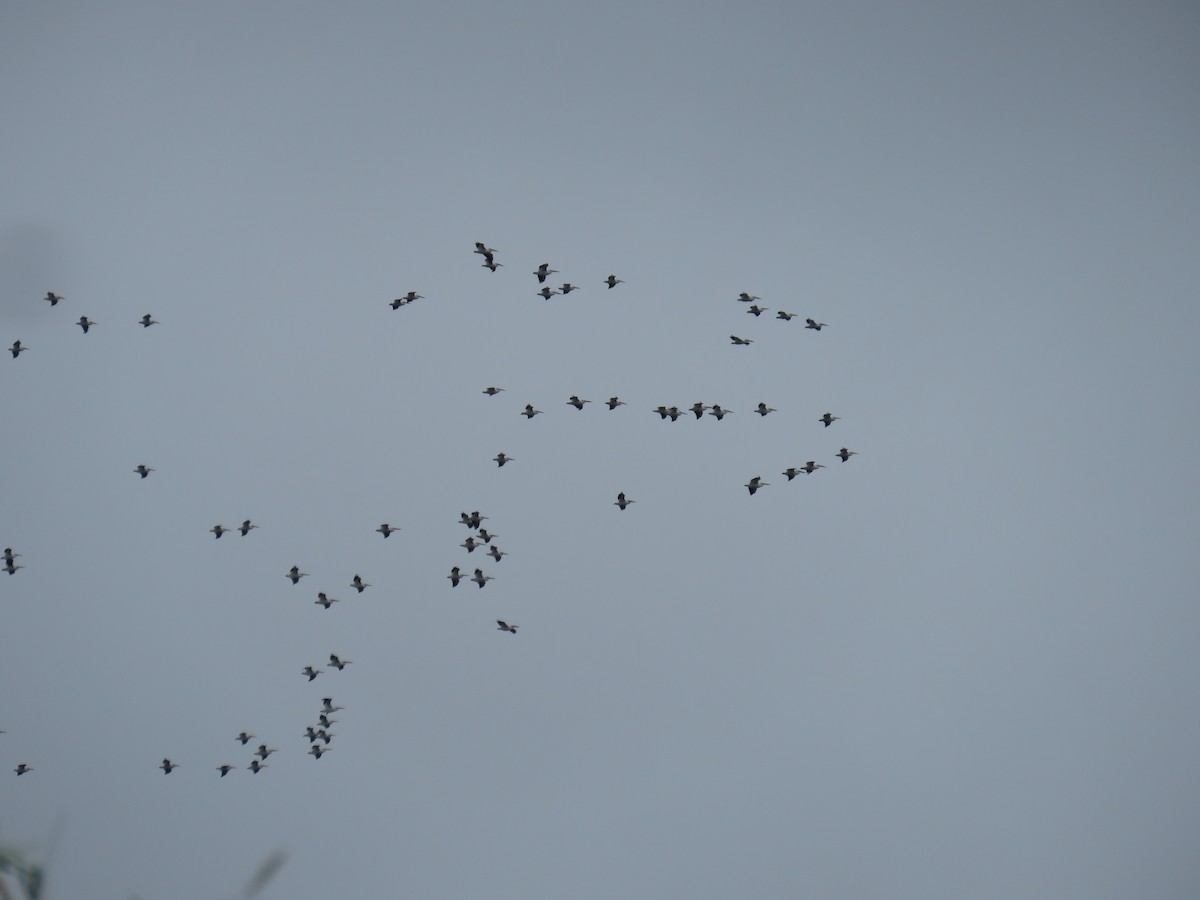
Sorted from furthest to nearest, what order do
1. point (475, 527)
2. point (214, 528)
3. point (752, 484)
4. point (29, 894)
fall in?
point (214, 528) → point (475, 527) → point (752, 484) → point (29, 894)

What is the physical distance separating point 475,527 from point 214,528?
723 inches

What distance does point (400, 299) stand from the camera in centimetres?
7438

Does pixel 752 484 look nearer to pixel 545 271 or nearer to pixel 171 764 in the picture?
pixel 545 271

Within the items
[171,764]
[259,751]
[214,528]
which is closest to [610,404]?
[214,528]

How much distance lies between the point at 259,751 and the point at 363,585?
1385 centimetres

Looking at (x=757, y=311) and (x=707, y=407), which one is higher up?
(x=757, y=311)

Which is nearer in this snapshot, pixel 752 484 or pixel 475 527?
pixel 752 484

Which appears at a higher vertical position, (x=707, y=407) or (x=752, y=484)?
(x=707, y=407)

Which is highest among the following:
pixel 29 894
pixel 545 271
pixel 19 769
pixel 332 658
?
pixel 545 271

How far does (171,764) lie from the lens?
8188 centimetres

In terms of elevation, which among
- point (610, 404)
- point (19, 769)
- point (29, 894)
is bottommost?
point (29, 894)

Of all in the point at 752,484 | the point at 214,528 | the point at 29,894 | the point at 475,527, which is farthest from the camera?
the point at 214,528

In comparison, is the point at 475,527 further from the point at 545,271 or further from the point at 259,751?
the point at 259,751

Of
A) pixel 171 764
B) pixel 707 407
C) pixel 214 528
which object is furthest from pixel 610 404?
pixel 171 764
